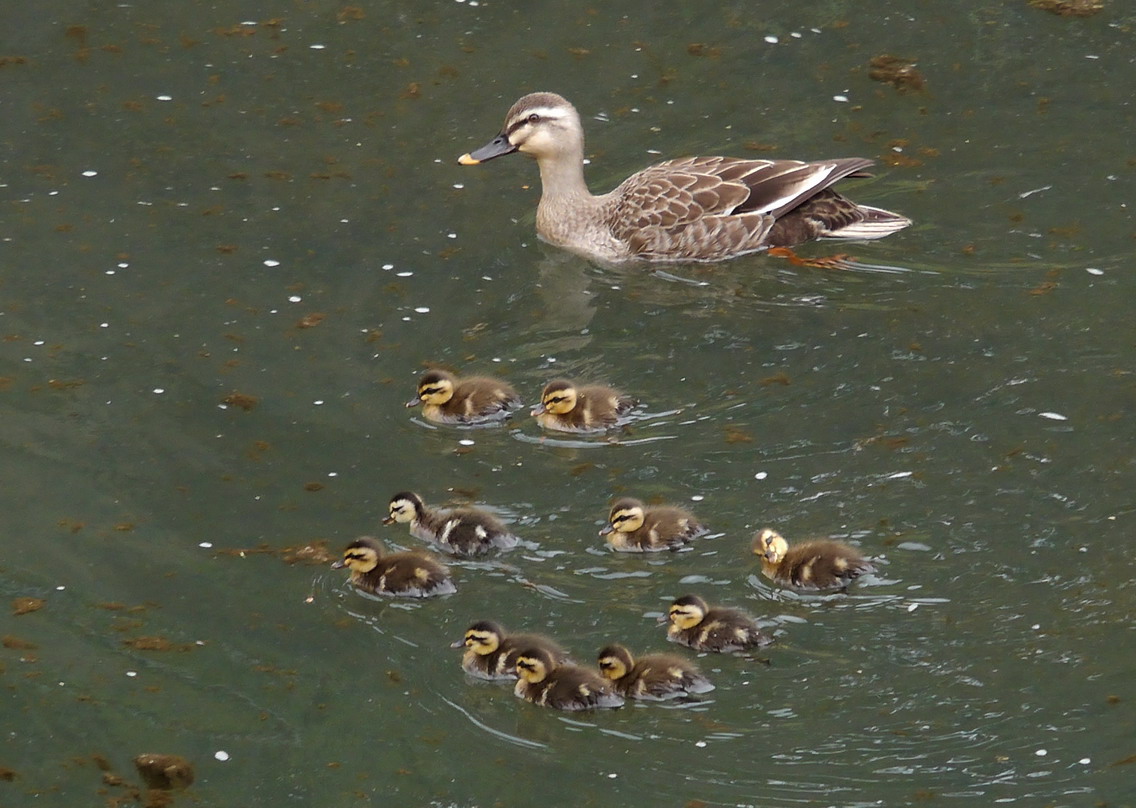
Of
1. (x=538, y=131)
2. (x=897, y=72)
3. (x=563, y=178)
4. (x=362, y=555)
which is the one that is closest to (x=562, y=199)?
(x=563, y=178)

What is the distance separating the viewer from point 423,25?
1162 centimetres

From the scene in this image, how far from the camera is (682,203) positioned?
9.43 m

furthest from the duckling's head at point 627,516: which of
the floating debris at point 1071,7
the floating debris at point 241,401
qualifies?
the floating debris at point 1071,7

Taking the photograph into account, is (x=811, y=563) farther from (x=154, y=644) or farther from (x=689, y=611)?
(x=154, y=644)

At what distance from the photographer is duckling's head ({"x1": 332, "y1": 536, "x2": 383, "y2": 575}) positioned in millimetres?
6562

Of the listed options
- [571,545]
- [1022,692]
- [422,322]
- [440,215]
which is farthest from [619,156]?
[1022,692]

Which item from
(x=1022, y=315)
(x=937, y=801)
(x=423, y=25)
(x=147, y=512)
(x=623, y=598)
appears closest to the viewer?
(x=937, y=801)

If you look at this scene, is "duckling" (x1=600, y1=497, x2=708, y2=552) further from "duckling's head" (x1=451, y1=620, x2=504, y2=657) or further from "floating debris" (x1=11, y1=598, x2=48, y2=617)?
"floating debris" (x1=11, y1=598, x2=48, y2=617)

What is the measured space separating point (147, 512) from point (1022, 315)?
444cm

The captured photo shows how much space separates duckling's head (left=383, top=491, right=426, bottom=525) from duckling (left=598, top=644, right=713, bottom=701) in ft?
4.14

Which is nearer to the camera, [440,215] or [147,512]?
[147,512]

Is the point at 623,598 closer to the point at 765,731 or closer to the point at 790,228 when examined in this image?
the point at 765,731

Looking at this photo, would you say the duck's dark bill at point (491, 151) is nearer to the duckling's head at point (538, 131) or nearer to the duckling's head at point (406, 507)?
the duckling's head at point (538, 131)

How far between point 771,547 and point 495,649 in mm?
1187
